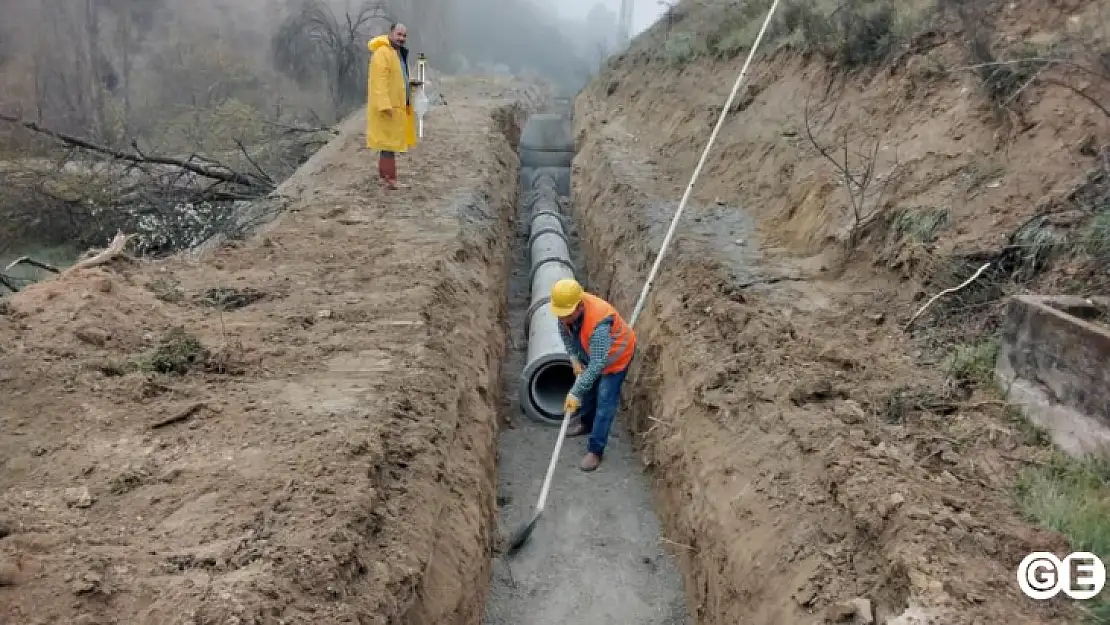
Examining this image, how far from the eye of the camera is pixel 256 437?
4.12 meters

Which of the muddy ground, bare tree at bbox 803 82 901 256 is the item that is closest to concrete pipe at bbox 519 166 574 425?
the muddy ground

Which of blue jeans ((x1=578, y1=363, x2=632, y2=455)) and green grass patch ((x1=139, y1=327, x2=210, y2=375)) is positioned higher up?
green grass patch ((x1=139, y1=327, x2=210, y2=375))

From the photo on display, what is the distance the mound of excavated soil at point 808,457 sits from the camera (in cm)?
340

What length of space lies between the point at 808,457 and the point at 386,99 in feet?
19.5

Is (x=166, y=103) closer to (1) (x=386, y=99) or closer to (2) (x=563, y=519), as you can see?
(1) (x=386, y=99)

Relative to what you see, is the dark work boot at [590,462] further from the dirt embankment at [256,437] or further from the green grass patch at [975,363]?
the green grass patch at [975,363]

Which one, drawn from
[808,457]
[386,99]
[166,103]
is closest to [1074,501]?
[808,457]

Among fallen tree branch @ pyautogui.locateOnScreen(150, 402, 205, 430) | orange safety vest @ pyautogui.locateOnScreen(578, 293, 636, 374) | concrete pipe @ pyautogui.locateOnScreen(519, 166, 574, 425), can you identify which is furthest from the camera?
concrete pipe @ pyautogui.locateOnScreen(519, 166, 574, 425)

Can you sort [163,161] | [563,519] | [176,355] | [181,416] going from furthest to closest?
[163,161], [563,519], [176,355], [181,416]

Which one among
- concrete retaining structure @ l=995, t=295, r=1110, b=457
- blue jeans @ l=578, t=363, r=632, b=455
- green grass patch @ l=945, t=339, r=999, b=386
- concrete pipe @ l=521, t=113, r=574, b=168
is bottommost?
blue jeans @ l=578, t=363, r=632, b=455

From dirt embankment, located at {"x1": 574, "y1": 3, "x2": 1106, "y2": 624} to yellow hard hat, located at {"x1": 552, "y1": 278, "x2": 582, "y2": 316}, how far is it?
0.91 metres

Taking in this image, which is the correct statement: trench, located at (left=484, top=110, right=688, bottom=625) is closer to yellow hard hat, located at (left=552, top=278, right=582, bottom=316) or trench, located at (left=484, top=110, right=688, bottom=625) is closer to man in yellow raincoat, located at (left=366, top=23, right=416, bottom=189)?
yellow hard hat, located at (left=552, top=278, right=582, bottom=316)

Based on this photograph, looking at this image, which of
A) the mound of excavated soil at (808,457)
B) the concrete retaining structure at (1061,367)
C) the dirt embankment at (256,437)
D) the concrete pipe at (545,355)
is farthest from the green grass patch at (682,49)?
the concrete retaining structure at (1061,367)

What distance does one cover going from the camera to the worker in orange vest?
629cm
